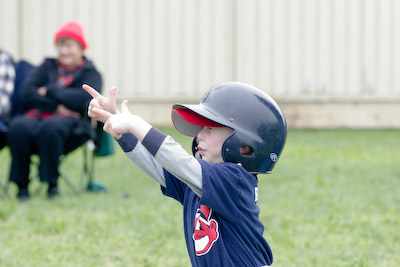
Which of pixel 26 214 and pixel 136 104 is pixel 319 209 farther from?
pixel 136 104

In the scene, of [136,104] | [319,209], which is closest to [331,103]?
[136,104]

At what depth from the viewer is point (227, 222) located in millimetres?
2389

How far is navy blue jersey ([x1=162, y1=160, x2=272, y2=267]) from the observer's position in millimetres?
2287

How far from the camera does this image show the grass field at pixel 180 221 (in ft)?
12.6

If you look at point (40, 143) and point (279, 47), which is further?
point (279, 47)

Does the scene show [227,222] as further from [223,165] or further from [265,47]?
[265,47]

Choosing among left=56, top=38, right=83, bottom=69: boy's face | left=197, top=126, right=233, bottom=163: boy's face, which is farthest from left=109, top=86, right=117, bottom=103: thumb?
left=56, top=38, right=83, bottom=69: boy's face

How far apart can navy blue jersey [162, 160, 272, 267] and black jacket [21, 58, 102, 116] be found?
3407mm

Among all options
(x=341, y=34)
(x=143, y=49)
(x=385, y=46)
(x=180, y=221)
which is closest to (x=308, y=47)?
(x=341, y=34)

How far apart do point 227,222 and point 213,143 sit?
303 millimetres

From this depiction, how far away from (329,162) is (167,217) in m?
3.22

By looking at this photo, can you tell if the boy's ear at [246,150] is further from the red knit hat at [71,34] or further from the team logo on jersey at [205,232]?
the red knit hat at [71,34]

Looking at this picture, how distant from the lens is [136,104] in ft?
38.9

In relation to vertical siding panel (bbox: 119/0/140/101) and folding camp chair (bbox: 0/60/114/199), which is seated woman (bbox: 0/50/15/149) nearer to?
folding camp chair (bbox: 0/60/114/199)
